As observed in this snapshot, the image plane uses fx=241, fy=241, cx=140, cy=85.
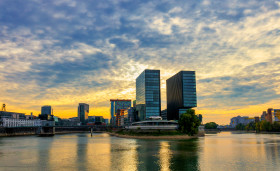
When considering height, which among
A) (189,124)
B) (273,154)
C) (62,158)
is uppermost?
(189,124)

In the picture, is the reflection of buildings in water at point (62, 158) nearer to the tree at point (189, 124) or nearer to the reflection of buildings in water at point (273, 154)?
the reflection of buildings in water at point (273, 154)

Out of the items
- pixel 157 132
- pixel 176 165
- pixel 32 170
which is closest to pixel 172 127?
Result: pixel 157 132

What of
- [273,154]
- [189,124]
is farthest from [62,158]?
[189,124]

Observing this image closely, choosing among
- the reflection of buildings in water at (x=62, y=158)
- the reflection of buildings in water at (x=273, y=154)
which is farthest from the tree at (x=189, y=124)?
the reflection of buildings in water at (x=62, y=158)

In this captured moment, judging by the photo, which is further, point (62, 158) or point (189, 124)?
point (189, 124)

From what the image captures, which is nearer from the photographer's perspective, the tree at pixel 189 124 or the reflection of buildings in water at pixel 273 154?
the reflection of buildings in water at pixel 273 154

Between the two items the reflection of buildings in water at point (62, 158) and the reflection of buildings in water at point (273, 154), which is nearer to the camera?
the reflection of buildings in water at point (62, 158)

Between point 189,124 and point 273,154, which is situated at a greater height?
point 189,124

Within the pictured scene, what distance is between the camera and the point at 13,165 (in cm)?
5988

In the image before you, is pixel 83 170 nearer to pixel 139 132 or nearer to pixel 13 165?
pixel 13 165

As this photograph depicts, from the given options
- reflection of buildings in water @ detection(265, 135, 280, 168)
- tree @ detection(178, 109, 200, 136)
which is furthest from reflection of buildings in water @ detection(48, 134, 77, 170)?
tree @ detection(178, 109, 200, 136)

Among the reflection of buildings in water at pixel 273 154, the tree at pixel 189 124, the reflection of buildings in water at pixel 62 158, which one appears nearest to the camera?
the reflection of buildings in water at pixel 62 158

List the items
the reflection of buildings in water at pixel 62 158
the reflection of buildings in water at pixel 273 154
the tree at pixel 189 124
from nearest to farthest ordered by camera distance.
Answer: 1. the reflection of buildings in water at pixel 62 158
2. the reflection of buildings in water at pixel 273 154
3. the tree at pixel 189 124

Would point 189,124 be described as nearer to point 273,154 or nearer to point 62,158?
point 273,154
